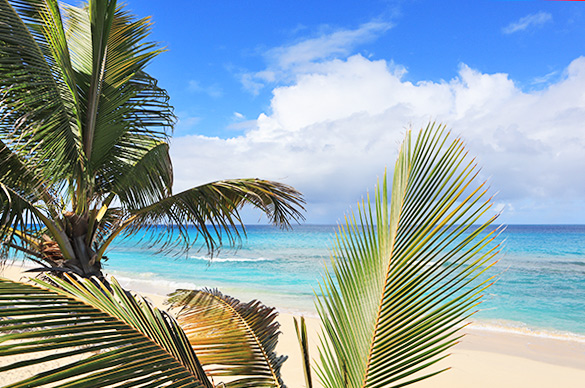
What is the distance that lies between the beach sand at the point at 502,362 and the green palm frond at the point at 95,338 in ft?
13.3

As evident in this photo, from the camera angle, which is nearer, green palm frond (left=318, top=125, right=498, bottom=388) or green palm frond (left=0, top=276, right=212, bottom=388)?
green palm frond (left=0, top=276, right=212, bottom=388)

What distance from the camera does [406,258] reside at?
5.11 feet

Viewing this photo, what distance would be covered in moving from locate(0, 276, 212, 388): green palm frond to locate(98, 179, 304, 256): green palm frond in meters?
2.44

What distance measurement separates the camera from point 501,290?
1673 centimetres

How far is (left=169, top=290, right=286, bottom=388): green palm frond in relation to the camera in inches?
101

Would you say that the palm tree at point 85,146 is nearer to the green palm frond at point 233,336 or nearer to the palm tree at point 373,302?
the green palm frond at point 233,336

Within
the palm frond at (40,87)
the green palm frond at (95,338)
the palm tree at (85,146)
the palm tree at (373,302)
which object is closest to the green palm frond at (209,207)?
the palm tree at (85,146)

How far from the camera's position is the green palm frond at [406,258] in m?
1.49

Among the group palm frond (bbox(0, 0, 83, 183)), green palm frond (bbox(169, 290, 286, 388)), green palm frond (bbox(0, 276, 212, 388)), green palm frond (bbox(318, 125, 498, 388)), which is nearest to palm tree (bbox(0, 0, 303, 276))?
palm frond (bbox(0, 0, 83, 183))

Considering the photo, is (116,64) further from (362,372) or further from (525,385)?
(525,385)

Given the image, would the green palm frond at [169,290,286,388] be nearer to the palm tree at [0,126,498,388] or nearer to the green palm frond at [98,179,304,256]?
the palm tree at [0,126,498,388]

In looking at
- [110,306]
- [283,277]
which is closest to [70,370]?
[110,306]

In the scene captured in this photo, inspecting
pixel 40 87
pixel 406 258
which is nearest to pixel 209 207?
pixel 40 87

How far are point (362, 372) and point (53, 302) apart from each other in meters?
1.26
